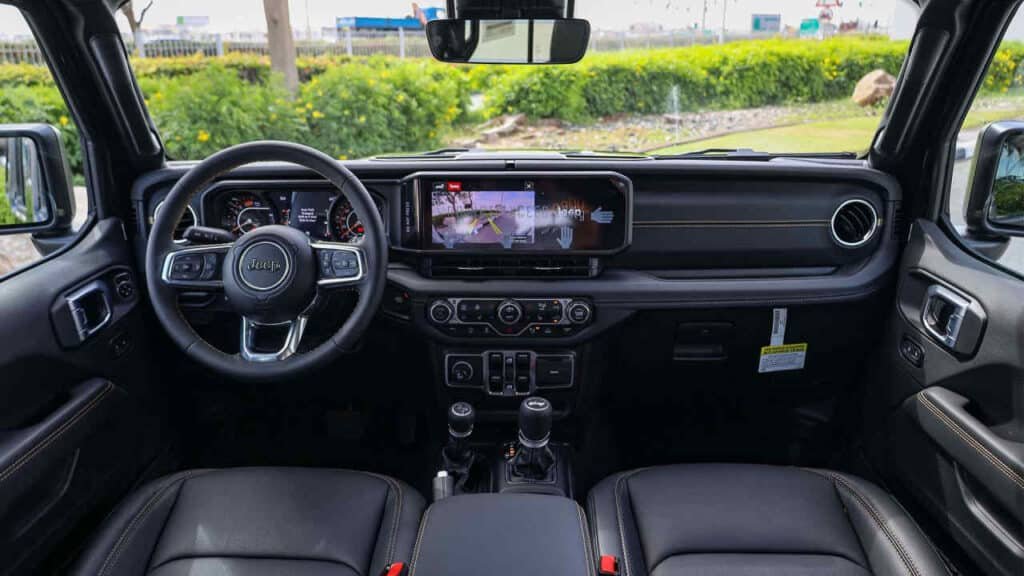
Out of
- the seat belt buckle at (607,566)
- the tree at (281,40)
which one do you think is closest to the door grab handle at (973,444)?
the seat belt buckle at (607,566)

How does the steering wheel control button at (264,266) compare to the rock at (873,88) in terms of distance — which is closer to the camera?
the steering wheel control button at (264,266)

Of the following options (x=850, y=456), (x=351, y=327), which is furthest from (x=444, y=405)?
(x=850, y=456)

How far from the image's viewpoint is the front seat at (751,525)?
1.79m

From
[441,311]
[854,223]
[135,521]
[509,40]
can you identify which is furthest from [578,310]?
[135,521]

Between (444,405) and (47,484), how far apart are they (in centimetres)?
135

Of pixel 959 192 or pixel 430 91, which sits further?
pixel 430 91

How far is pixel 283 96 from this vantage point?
345cm

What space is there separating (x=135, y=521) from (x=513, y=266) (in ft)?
4.64

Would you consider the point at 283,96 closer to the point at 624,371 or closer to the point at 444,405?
the point at 444,405

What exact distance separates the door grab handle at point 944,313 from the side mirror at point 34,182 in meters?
2.99

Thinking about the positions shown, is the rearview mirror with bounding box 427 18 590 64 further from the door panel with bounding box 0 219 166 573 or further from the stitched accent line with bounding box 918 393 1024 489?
the stitched accent line with bounding box 918 393 1024 489

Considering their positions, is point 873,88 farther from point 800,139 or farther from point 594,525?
point 594,525

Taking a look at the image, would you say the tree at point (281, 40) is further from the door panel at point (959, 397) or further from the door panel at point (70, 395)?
the door panel at point (959, 397)

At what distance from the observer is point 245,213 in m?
2.64
